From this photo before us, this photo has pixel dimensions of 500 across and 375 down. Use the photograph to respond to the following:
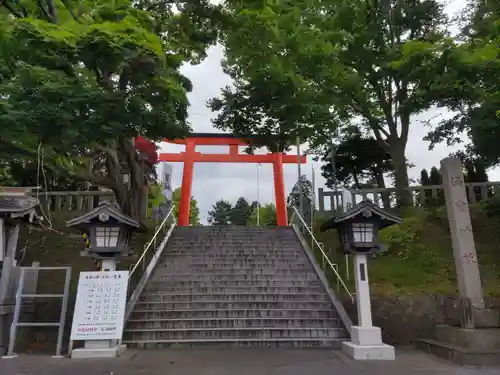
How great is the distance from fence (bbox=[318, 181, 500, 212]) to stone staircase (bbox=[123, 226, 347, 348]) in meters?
3.02

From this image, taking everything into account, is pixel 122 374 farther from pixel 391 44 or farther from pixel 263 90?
pixel 391 44

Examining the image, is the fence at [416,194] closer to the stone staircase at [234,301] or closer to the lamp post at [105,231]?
the stone staircase at [234,301]

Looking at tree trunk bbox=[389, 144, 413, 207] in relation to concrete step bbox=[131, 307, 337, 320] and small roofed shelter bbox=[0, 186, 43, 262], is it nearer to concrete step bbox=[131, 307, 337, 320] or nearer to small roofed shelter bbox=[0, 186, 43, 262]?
concrete step bbox=[131, 307, 337, 320]

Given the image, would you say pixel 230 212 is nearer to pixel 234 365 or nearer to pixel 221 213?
pixel 221 213

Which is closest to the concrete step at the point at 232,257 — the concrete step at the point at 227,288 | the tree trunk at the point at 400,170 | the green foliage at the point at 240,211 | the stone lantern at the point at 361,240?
the concrete step at the point at 227,288

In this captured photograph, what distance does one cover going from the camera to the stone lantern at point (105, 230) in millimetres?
7488

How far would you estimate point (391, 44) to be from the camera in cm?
1313

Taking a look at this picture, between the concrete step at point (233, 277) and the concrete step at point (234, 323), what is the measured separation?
5.31ft

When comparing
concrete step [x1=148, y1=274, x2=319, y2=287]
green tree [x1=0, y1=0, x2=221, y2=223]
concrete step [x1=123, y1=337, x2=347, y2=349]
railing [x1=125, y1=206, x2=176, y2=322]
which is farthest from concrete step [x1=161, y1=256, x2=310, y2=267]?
green tree [x1=0, y1=0, x2=221, y2=223]

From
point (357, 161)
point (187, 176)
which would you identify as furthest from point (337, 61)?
point (187, 176)

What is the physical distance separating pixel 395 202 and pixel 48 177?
13.8 metres

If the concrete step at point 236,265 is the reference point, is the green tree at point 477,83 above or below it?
above

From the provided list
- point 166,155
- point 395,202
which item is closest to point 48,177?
point 166,155

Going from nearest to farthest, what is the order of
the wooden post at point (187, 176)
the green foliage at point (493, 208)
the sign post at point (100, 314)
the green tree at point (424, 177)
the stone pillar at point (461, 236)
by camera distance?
1. the sign post at point (100, 314)
2. the stone pillar at point (461, 236)
3. the green foliage at point (493, 208)
4. the green tree at point (424, 177)
5. the wooden post at point (187, 176)
